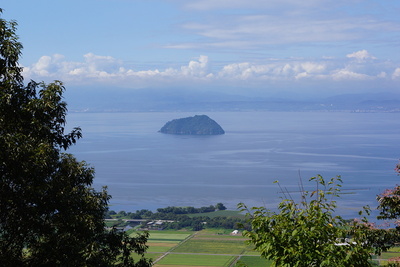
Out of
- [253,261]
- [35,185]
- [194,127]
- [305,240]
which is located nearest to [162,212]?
[253,261]

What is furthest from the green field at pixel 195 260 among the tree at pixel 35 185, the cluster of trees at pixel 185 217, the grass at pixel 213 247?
the tree at pixel 35 185

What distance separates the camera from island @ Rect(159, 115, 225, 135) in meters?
108

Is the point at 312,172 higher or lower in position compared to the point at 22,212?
lower

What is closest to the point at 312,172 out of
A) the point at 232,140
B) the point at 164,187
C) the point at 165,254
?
the point at 164,187

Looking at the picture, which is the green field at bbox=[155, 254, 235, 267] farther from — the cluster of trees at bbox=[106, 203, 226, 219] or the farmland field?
the cluster of trees at bbox=[106, 203, 226, 219]

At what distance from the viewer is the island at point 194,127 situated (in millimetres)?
108062

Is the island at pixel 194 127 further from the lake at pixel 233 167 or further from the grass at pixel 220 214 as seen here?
the grass at pixel 220 214

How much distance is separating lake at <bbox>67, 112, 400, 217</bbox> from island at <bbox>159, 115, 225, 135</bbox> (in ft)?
43.7

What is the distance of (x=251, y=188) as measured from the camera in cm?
4519

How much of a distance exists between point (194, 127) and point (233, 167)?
181 feet

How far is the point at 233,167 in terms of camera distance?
5688cm

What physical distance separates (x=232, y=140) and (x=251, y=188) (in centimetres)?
4584

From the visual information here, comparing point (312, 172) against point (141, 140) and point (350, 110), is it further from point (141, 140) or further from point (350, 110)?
point (350, 110)

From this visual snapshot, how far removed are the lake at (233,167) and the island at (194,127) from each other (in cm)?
1333
